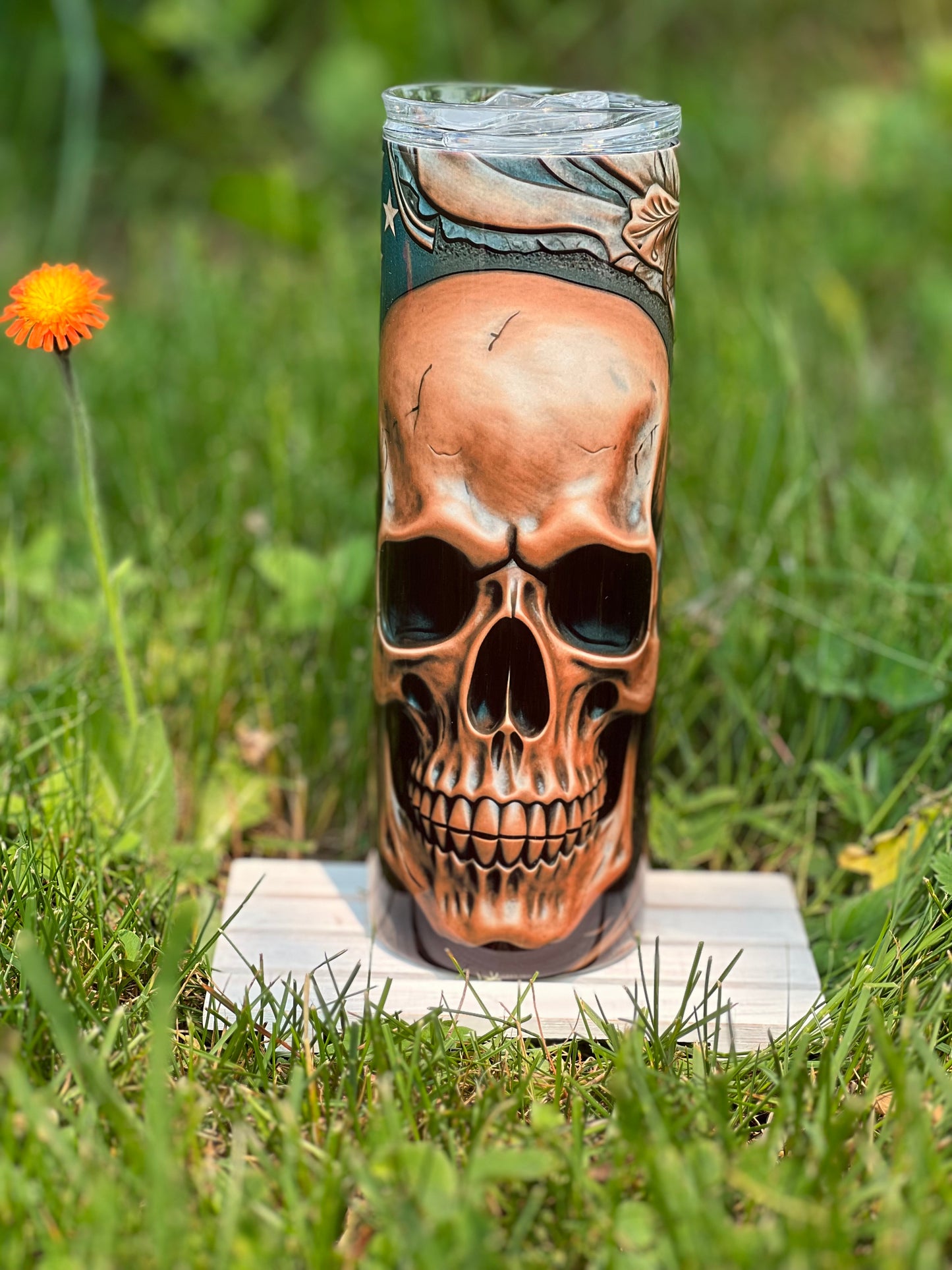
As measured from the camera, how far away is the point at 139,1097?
1.38m

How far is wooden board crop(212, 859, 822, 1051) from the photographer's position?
1.61 meters

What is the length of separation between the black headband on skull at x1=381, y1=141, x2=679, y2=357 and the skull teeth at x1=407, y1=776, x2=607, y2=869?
1.90 ft

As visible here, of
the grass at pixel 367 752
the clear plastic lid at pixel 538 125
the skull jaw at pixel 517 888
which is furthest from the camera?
the skull jaw at pixel 517 888

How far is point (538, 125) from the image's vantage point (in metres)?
1.40

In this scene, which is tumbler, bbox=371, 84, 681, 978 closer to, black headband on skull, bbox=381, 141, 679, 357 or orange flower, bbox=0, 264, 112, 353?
black headband on skull, bbox=381, 141, 679, 357

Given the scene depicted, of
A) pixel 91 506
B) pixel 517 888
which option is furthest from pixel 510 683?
pixel 91 506

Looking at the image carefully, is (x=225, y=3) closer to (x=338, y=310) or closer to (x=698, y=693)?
(x=338, y=310)

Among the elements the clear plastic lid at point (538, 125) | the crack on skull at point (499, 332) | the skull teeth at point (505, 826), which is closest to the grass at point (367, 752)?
the skull teeth at point (505, 826)

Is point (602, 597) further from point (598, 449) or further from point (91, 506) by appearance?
point (91, 506)

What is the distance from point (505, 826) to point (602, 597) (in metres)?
0.29

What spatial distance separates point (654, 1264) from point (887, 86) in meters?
4.21

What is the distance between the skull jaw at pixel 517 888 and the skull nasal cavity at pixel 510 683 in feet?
0.52

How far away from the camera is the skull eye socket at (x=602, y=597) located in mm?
1522

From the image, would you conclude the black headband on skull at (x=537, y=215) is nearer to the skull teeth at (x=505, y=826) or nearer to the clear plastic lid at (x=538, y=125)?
the clear plastic lid at (x=538, y=125)
